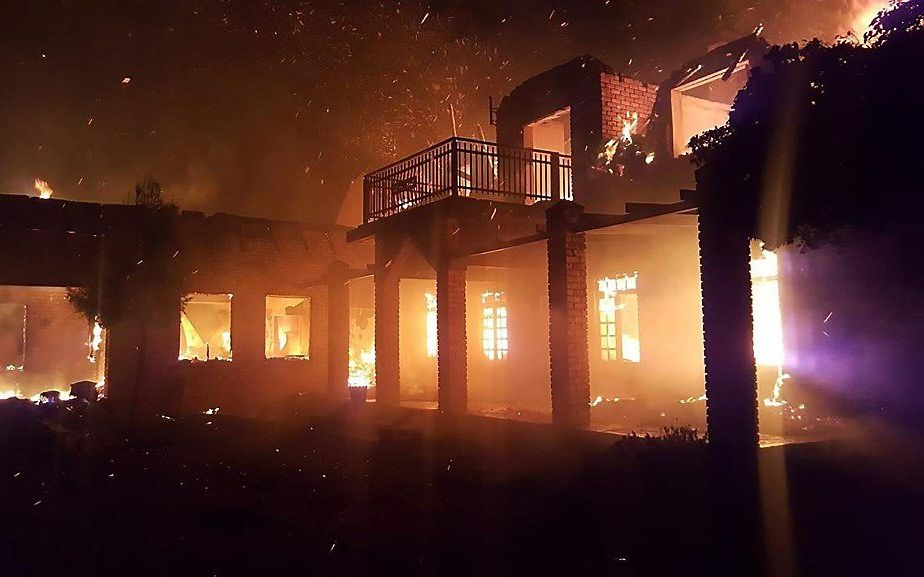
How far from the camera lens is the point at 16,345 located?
2623 cm

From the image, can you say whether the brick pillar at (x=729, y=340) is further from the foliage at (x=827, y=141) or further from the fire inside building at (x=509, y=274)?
the foliage at (x=827, y=141)

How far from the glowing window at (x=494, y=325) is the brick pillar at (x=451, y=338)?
5328 mm

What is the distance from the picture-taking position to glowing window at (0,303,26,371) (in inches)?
1028

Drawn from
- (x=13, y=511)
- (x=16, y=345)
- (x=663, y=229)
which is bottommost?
(x=13, y=511)

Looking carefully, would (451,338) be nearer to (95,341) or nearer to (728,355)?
(728,355)

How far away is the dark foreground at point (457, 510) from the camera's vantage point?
17.6 feet

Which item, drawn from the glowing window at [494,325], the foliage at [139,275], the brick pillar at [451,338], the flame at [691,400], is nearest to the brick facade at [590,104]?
the brick pillar at [451,338]

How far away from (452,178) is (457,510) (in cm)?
780

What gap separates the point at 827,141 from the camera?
5.93 m

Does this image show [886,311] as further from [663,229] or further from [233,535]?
[233,535]

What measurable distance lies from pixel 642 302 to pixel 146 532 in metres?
10.9

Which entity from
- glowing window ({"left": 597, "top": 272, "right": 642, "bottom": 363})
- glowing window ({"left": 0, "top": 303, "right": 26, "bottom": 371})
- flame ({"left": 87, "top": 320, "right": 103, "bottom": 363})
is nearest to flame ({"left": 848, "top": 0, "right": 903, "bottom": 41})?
glowing window ({"left": 597, "top": 272, "right": 642, "bottom": 363})

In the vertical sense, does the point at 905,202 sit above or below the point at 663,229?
below

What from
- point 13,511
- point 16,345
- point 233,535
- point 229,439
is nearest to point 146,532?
point 233,535
